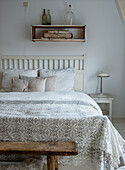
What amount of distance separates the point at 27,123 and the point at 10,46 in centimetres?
234

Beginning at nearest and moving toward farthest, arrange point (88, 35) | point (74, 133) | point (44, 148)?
point (44, 148) < point (74, 133) < point (88, 35)

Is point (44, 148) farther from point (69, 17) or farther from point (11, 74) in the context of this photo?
point (69, 17)

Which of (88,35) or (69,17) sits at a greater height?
(69,17)

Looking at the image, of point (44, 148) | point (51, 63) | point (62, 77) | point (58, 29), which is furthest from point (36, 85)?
point (44, 148)

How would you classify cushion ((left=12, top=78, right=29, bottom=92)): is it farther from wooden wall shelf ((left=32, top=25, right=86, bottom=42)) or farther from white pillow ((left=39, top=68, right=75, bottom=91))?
wooden wall shelf ((left=32, top=25, right=86, bottom=42))

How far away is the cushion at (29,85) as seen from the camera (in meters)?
3.16

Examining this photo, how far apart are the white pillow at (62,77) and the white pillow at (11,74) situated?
18 cm

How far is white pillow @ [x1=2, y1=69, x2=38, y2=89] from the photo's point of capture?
11.4ft

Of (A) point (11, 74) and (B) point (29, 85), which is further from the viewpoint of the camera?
(A) point (11, 74)

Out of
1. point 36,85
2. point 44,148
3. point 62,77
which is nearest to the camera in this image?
point 44,148

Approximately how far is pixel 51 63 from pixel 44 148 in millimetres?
2355

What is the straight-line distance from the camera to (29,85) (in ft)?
10.5

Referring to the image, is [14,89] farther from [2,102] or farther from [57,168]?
[57,168]

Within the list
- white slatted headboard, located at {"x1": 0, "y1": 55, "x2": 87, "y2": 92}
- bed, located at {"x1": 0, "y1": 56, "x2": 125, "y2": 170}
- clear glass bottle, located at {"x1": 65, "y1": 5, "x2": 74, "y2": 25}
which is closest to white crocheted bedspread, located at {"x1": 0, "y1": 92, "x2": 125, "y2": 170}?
bed, located at {"x1": 0, "y1": 56, "x2": 125, "y2": 170}
